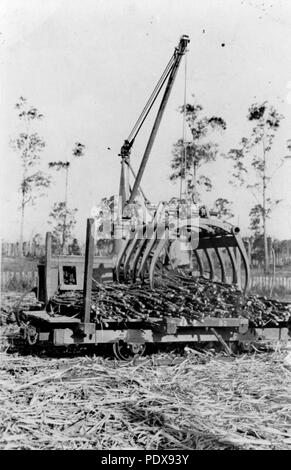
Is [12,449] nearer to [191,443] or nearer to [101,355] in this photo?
[191,443]

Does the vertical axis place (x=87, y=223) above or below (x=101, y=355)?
above

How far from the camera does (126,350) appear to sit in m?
6.84

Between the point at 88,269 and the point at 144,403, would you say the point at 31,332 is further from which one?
the point at 144,403

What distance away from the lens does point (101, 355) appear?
7.14m

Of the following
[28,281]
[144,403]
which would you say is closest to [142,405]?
[144,403]

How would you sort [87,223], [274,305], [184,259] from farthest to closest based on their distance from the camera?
[184,259], [274,305], [87,223]

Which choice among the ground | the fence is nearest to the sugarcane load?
the ground

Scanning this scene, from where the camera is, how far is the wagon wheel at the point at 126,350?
264 inches

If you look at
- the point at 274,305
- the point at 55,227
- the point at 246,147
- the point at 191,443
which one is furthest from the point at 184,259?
the point at 55,227

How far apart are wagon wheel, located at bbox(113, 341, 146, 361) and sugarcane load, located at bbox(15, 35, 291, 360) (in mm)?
13

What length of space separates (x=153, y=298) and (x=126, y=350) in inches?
29.6

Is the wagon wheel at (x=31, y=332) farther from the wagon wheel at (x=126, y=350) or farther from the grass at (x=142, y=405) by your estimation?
the wagon wheel at (x=126, y=350)

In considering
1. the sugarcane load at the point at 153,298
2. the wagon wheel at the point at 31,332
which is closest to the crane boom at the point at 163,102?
the sugarcane load at the point at 153,298

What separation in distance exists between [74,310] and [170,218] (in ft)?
6.44
